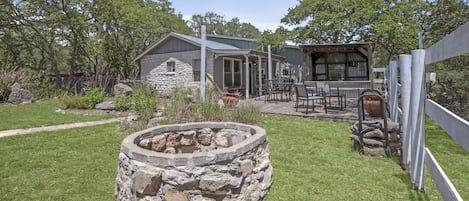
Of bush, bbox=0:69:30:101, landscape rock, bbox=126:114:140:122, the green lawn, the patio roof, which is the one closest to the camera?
the green lawn

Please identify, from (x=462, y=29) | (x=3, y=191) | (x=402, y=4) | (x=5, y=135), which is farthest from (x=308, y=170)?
(x=402, y=4)

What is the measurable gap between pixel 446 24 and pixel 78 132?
51.8 ft

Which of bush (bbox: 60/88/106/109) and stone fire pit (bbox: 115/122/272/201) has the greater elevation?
bush (bbox: 60/88/106/109)

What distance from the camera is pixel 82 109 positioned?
9812 millimetres

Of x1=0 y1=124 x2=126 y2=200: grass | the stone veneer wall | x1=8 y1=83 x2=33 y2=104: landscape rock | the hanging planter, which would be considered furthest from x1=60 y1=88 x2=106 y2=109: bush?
the hanging planter

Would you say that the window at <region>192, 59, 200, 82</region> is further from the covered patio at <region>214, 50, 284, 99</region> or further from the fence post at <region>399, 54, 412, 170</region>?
the fence post at <region>399, 54, 412, 170</region>

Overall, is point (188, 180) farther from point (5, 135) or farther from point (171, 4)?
point (171, 4)

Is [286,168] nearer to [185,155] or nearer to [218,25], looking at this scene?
[185,155]

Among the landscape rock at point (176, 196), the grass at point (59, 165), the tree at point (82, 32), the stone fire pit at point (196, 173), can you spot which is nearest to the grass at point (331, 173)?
the stone fire pit at point (196, 173)

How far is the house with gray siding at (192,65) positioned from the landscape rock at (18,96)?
5.57 m

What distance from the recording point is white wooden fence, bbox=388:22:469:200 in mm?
1469

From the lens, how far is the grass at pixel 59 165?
125 inches

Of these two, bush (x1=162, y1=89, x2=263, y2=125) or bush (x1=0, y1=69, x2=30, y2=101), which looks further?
bush (x1=0, y1=69, x2=30, y2=101)

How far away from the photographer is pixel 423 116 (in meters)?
2.71
